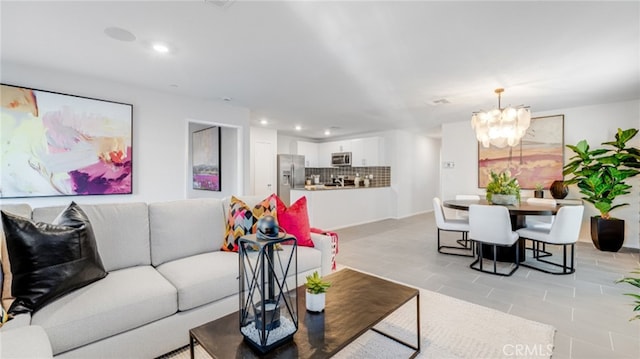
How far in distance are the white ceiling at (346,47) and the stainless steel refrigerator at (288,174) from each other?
3498mm

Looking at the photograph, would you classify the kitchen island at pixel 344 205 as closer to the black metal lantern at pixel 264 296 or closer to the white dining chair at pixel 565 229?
the white dining chair at pixel 565 229

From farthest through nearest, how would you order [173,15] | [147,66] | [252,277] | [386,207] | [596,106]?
[386,207]
[596,106]
[147,66]
[173,15]
[252,277]

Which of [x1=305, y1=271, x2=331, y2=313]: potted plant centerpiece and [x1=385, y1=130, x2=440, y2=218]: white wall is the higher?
[x1=385, y1=130, x2=440, y2=218]: white wall

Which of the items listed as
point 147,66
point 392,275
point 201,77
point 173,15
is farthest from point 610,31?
point 147,66

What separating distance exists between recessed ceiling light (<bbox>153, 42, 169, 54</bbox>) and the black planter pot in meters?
6.24

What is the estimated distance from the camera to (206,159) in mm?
6102

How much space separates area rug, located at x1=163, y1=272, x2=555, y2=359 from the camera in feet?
5.90

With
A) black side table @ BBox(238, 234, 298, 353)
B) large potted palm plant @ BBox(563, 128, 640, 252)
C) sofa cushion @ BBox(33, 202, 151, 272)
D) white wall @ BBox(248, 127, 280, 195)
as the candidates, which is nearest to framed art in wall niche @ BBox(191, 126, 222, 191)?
white wall @ BBox(248, 127, 280, 195)

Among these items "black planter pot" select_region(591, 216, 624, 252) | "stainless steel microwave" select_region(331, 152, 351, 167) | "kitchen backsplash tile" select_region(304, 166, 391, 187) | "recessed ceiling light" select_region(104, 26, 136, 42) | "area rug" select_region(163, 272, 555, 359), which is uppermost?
"recessed ceiling light" select_region(104, 26, 136, 42)

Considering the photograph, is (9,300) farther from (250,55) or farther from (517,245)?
(517,245)

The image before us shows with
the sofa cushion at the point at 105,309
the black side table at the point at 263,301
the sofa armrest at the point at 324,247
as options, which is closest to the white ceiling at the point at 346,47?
the black side table at the point at 263,301

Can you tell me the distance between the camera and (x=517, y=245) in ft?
11.2

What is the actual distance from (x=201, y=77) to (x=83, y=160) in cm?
180

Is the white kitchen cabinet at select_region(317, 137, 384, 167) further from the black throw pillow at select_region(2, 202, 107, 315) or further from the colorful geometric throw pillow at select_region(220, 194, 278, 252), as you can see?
the black throw pillow at select_region(2, 202, 107, 315)
